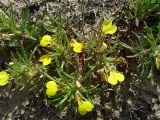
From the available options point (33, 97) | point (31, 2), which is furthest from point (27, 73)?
point (31, 2)

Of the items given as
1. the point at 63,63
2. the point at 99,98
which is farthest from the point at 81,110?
the point at 63,63

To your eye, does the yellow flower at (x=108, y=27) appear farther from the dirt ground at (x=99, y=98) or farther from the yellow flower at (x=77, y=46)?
the dirt ground at (x=99, y=98)

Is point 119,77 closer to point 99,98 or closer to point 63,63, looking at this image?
point 99,98

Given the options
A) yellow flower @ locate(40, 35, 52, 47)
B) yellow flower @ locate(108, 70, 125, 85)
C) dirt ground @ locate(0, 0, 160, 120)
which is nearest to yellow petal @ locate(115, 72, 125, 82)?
yellow flower @ locate(108, 70, 125, 85)

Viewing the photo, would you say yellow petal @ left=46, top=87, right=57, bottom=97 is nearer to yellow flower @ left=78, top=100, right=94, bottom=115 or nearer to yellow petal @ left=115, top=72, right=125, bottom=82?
yellow flower @ left=78, top=100, right=94, bottom=115

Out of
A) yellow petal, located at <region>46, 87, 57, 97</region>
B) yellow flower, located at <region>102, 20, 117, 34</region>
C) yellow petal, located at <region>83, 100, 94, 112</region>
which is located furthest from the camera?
yellow flower, located at <region>102, 20, 117, 34</region>

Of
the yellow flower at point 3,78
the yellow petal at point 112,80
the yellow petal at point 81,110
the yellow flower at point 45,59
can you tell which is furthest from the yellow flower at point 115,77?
the yellow flower at point 3,78

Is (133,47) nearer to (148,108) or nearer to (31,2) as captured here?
(148,108)
